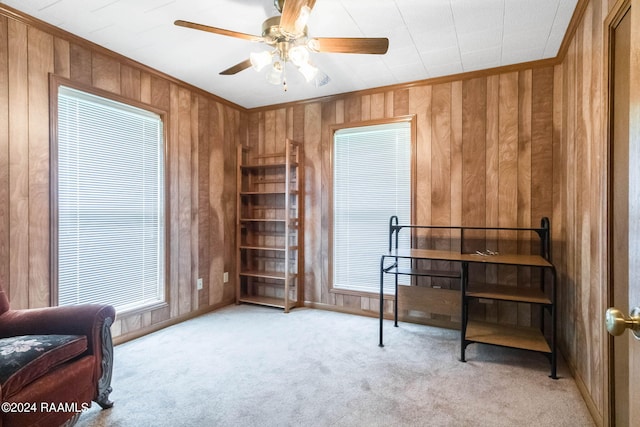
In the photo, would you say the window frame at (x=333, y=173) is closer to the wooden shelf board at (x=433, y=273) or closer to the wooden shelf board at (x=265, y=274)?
the wooden shelf board at (x=433, y=273)

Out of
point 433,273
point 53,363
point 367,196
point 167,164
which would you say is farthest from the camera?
point 367,196

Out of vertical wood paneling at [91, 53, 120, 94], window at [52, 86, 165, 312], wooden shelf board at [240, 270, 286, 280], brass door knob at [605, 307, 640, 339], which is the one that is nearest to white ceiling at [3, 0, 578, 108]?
vertical wood paneling at [91, 53, 120, 94]

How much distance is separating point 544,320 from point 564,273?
480 mm

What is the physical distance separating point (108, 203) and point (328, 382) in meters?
2.27

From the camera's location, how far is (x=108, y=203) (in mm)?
2789

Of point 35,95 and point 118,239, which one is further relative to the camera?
point 118,239

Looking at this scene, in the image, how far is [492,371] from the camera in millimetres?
2348

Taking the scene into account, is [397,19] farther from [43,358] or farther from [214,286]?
[214,286]

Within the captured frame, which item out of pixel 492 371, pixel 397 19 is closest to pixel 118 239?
pixel 397 19

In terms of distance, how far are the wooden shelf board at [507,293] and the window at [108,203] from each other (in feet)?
9.29

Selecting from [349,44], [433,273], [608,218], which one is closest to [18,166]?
[349,44]

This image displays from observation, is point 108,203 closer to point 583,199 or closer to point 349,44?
point 349,44

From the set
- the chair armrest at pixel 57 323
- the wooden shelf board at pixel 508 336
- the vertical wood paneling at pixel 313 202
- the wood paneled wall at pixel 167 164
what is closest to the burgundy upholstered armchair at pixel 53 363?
the chair armrest at pixel 57 323

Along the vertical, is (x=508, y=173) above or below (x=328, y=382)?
above
